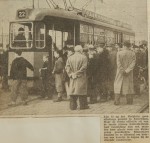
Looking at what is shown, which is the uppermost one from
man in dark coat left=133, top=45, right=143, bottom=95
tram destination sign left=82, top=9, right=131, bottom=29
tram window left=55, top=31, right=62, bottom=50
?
tram destination sign left=82, top=9, right=131, bottom=29

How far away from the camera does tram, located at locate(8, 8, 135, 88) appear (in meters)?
0.73

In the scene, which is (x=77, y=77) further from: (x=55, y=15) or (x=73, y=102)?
(x=55, y=15)

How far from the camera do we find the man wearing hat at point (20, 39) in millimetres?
742

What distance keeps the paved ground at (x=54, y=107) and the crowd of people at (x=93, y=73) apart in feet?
0.04

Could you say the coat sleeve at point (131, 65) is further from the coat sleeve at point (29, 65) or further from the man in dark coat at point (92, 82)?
the coat sleeve at point (29, 65)

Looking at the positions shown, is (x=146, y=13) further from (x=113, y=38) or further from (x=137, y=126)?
(x=137, y=126)

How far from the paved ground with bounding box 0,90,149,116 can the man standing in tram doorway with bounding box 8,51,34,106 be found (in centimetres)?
2

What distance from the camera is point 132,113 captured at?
2.32 ft

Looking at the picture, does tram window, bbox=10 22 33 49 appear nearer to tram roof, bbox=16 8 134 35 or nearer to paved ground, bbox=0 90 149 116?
tram roof, bbox=16 8 134 35

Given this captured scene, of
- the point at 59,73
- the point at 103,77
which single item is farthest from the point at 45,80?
the point at 103,77

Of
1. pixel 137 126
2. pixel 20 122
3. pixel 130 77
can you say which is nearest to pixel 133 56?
pixel 130 77

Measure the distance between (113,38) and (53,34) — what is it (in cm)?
16

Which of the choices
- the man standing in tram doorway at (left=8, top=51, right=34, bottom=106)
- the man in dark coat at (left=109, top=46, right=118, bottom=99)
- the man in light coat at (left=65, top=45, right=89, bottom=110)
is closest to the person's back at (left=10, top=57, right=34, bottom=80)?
the man standing in tram doorway at (left=8, top=51, right=34, bottom=106)

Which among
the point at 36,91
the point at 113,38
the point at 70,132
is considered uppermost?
the point at 113,38
